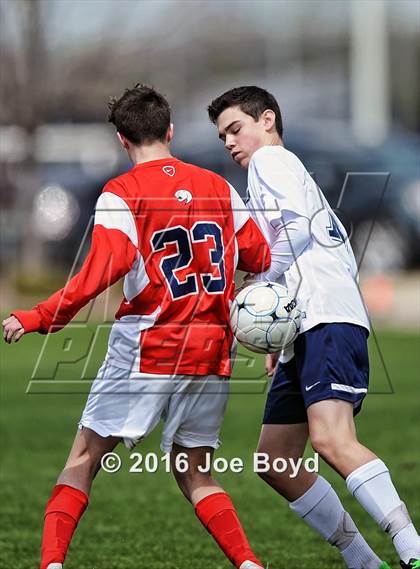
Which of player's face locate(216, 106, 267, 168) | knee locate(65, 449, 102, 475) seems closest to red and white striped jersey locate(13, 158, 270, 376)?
player's face locate(216, 106, 267, 168)

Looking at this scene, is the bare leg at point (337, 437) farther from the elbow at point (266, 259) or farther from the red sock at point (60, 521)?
the red sock at point (60, 521)

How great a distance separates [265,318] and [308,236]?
0.37 m

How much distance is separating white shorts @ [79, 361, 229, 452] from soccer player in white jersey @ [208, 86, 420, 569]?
1.17 ft

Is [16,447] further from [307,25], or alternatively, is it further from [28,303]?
[307,25]

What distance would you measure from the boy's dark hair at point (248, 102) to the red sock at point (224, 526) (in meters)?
1.57

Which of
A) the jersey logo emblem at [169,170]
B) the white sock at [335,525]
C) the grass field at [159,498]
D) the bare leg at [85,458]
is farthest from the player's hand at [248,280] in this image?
the grass field at [159,498]

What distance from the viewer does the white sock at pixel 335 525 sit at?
529 cm

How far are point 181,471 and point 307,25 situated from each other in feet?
132

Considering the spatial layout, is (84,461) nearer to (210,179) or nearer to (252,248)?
(252,248)

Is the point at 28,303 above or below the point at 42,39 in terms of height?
below

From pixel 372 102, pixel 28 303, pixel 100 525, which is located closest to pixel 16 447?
pixel 100 525

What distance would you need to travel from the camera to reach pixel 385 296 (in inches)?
714

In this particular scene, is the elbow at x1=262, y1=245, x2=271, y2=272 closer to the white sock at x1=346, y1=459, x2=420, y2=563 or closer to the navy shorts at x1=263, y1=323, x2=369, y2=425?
the navy shorts at x1=263, y1=323, x2=369, y2=425

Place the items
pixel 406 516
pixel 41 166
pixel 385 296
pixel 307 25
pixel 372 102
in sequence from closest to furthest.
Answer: pixel 406 516 → pixel 385 296 → pixel 41 166 → pixel 372 102 → pixel 307 25
